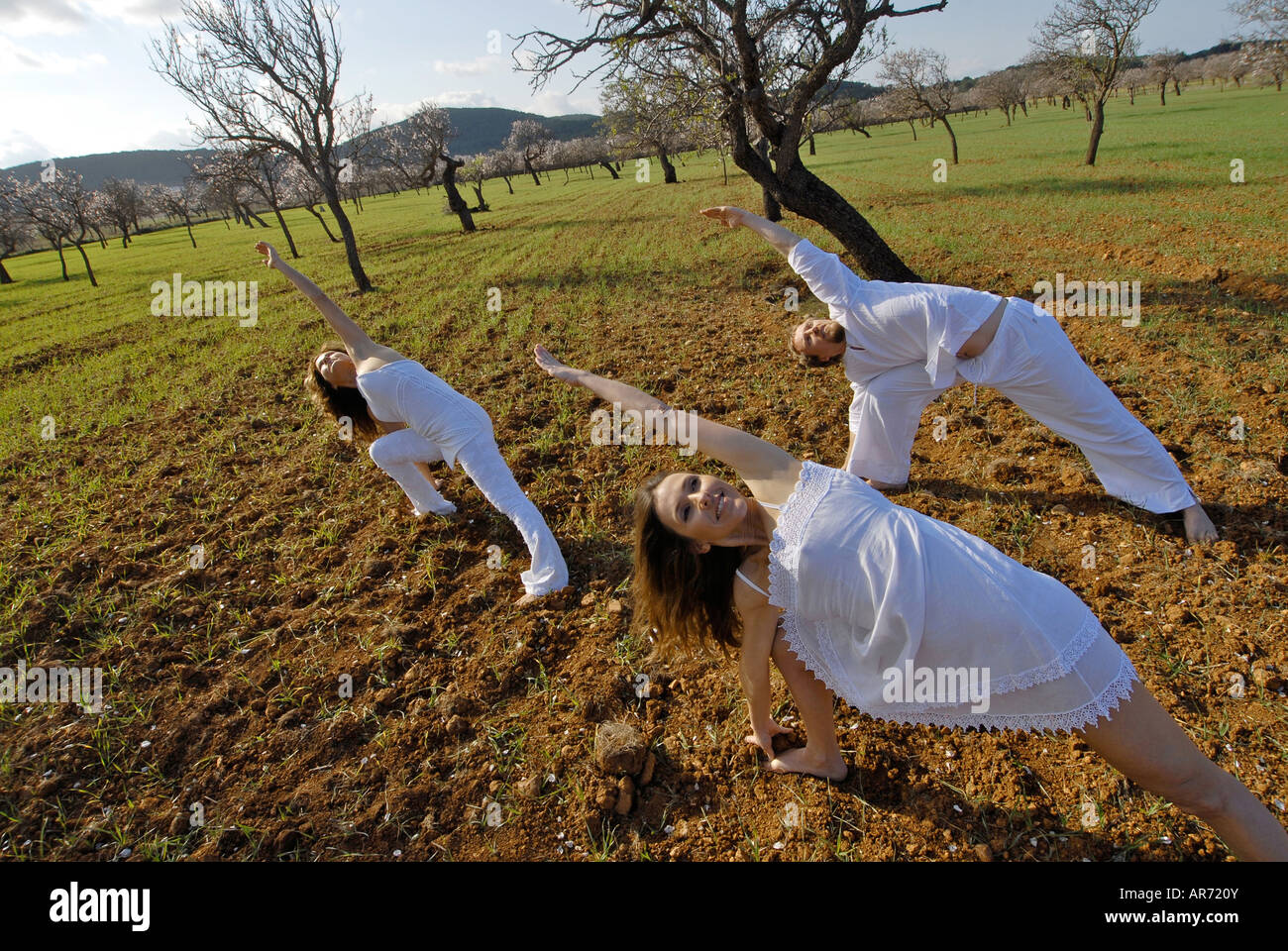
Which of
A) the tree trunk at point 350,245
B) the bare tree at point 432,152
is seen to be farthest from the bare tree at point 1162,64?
the tree trunk at point 350,245

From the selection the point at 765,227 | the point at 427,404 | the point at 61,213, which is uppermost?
the point at 61,213

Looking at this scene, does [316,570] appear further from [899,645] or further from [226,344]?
[226,344]

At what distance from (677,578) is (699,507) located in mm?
324

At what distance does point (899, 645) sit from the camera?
75.0 inches

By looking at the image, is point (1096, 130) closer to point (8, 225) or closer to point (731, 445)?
point (731, 445)

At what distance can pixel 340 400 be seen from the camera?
14.9 feet

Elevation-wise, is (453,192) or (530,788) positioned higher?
(453,192)

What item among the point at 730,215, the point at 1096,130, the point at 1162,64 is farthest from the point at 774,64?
the point at 1162,64

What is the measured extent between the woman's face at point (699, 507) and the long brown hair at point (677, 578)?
0.18 ft

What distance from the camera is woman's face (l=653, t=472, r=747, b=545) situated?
1995mm

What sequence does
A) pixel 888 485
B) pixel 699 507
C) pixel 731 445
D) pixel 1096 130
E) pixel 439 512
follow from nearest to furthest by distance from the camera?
pixel 699 507 < pixel 731 445 < pixel 888 485 < pixel 439 512 < pixel 1096 130

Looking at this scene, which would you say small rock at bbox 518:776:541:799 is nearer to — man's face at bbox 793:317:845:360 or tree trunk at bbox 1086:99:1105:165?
man's face at bbox 793:317:845:360

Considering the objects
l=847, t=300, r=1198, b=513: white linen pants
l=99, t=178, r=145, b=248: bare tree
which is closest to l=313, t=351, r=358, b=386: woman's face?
l=847, t=300, r=1198, b=513: white linen pants

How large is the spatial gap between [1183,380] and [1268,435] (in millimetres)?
1059
